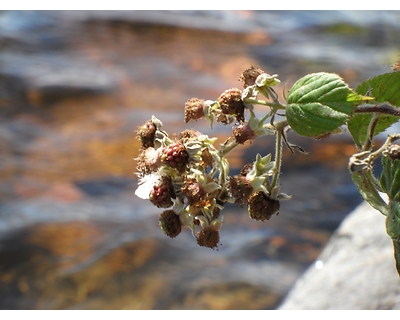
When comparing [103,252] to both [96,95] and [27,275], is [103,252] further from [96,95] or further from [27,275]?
[96,95]

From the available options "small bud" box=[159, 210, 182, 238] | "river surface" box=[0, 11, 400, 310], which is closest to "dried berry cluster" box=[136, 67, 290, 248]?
"small bud" box=[159, 210, 182, 238]

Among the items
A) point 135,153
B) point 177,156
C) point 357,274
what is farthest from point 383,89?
point 135,153

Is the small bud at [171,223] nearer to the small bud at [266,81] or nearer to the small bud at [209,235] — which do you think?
the small bud at [209,235]

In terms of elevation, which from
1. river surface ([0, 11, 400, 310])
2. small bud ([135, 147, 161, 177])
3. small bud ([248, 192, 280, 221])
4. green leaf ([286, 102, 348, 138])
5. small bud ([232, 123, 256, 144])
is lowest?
river surface ([0, 11, 400, 310])

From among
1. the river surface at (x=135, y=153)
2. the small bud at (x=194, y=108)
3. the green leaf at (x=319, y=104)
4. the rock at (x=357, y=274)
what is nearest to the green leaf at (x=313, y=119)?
the green leaf at (x=319, y=104)

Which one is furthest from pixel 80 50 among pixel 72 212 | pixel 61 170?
pixel 72 212

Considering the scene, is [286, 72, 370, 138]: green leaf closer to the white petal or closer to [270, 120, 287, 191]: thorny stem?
[270, 120, 287, 191]: thorny stem

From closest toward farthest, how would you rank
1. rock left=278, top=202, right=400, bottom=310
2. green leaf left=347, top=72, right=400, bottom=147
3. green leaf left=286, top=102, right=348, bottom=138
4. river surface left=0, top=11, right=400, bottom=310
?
1. green leaf left=286, top=102, right=348, bottom=138
2. green leaf left=347, top=72, right=400, bottom=147
3. rock left=278, top=202, right=400, bottom=310
4. river surface left=0, top=11, right=400, bottom=310

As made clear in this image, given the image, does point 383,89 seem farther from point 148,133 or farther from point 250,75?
point 148,133

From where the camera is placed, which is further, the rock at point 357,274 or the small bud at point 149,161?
the rock at point 357,274
